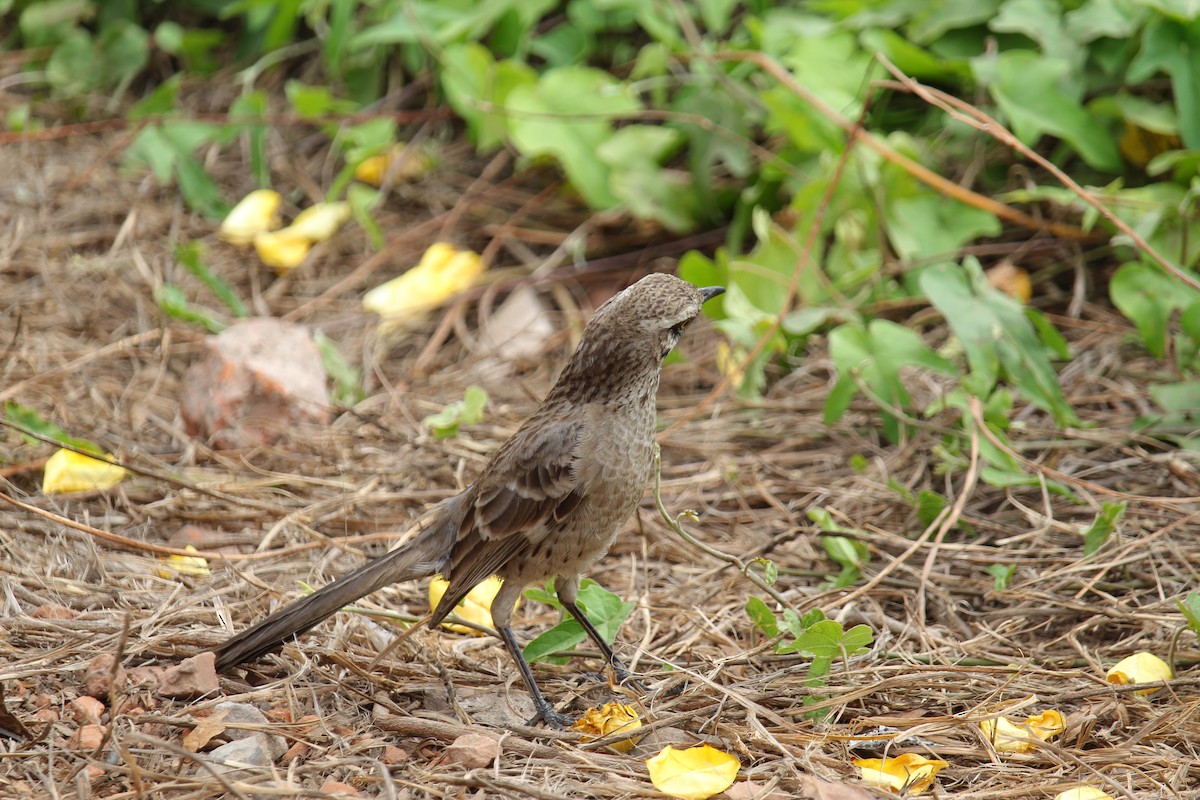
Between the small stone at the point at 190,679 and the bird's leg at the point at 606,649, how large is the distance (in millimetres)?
1109

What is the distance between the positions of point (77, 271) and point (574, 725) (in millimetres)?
4128

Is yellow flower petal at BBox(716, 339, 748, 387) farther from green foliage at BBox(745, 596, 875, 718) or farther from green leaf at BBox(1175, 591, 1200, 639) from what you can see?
green leaf at BBox(1175, 591, 1200, 639)

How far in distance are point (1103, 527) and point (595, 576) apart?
5.91 feet

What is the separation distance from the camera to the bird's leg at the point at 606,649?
12.4ft

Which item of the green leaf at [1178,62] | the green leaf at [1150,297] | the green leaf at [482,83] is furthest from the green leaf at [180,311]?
the green leaf at [1178,62]

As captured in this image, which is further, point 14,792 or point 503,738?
point 503,738

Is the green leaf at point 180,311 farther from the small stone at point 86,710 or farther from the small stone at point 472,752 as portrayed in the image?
the small stone at point 472,752

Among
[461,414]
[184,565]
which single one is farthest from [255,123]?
[184,565]

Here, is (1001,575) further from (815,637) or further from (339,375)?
(339,375)

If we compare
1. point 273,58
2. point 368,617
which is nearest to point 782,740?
point 368,617

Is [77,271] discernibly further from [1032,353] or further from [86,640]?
[1032,353]

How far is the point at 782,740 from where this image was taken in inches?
132

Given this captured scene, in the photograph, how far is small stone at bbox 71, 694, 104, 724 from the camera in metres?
3.24

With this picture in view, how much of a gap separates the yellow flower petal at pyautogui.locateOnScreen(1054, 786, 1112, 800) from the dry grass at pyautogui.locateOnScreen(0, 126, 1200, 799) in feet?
0.15
